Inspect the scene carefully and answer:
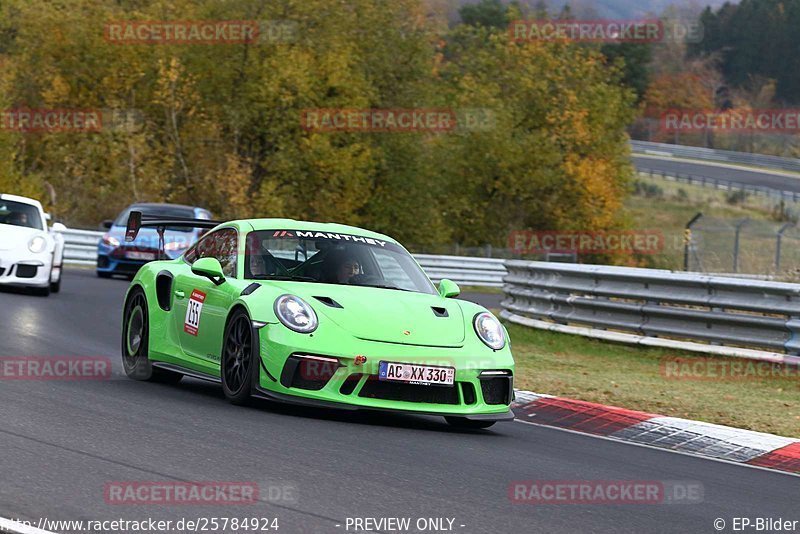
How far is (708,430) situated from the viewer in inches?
367

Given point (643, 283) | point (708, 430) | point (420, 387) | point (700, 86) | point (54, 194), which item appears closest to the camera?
point (420, 387)

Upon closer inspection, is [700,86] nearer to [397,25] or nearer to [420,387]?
[397,25]

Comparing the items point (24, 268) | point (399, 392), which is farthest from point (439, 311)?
point (24, 268)

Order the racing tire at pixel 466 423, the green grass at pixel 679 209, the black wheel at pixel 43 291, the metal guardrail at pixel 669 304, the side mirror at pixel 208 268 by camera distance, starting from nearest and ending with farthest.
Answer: the racing tire at pixel 466 423
the side mirror at pixel 208 268
the metal guardrail at pixel 669 304
the black wheel at pixel 43 291
the green grass at pixel 679 209

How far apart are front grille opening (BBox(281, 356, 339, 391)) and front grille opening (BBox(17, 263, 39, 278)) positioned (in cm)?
1053

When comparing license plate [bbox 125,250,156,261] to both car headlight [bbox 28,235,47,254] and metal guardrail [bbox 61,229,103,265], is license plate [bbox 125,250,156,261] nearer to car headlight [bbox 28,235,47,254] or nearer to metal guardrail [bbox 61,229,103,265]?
car headlight [bbox 28,235,47,254]

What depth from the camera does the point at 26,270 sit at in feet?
59.1

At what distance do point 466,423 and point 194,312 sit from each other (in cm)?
210

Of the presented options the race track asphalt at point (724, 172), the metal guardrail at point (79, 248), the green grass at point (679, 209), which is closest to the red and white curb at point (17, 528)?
the metal guardrail at point (79, 248)

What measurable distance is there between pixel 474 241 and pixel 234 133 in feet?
37.9

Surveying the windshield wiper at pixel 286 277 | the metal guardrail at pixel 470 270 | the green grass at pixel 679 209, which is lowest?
the green grass at pixel 679 209

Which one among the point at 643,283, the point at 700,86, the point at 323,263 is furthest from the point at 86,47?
the point at 700,86

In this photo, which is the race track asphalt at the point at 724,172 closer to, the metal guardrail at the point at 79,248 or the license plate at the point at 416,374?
the metal guardrail at the point at 79,248

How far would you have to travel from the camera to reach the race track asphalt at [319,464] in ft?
18.9
